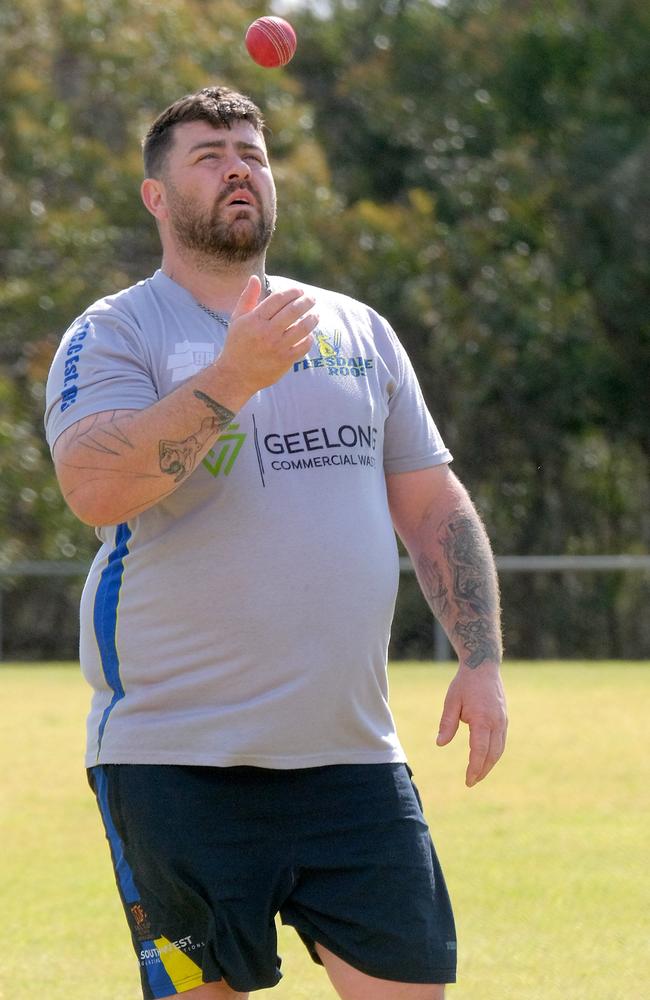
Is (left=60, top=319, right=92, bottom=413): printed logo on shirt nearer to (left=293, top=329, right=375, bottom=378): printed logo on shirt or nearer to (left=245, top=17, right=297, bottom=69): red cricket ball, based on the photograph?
(left=293, top=329, right=375, bottom=378): printed logo on shirt

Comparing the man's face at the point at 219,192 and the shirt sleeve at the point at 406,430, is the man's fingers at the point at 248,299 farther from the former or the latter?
the shirt sleeve at the point at 406,430

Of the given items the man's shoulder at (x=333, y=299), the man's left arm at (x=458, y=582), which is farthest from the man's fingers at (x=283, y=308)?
the man's left arm at (x=458, y=582)

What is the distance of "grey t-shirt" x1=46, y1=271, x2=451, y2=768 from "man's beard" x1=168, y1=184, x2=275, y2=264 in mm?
155

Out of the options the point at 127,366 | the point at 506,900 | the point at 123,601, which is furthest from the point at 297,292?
the point at 506,900

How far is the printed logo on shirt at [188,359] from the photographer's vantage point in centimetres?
330

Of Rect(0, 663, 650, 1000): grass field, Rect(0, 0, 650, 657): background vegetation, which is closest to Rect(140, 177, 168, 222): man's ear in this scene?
Rect(0, 663, 650, 1000): grass field

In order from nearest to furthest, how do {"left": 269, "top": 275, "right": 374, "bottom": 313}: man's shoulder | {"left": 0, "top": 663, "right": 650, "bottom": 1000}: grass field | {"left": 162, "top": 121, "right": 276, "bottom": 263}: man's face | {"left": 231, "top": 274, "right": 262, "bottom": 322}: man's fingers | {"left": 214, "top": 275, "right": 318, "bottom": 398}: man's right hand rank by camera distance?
{"left": 214, "top": 275, "right": 318, "bottom": 398}: man's right hand → {"left": 231, "top": 274, "right": 262, "bottom": 322}: man's fingers → {"left": 162, "top": 121, "right": 276, "bottom": 263}: man's face → {"left": 269, "top": 275, "right": 374, "bottom": 313}: man's shoulder → {"left": 0, "top": 663, "right": 650, "bottom": 1000}: grass field

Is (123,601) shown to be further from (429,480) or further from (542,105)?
(542,105)

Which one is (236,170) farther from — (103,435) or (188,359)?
(103,435)

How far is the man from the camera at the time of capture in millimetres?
3221

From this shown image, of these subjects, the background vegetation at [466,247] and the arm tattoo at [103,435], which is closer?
Result: the arm tattoo at [103,435]

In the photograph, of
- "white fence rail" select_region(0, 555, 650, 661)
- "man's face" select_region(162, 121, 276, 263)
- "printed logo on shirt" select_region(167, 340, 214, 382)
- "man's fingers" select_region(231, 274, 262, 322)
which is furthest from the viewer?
"white fence rail" select_region(0, 555, 650, 661)

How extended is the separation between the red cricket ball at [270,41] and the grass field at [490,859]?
2.67 meters

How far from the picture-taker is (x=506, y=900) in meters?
5.96
